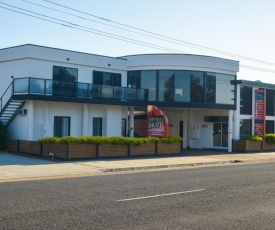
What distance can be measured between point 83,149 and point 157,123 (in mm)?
6628

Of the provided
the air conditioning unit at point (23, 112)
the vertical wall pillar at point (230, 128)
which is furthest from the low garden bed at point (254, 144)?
the air conditioning unit at point (23, 112)

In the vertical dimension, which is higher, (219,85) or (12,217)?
(219,85)

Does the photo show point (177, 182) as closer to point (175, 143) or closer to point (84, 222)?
point (84, 222)

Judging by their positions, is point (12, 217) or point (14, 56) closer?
point (12, 217)

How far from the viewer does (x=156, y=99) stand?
3381 centimetres

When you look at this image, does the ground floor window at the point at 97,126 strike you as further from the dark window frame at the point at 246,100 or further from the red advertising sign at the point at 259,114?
the red advertising sign at the point at 259,114

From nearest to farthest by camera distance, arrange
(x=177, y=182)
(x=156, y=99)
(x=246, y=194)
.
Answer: (x=246, y=194) → (x=177, y=182) → (x=156, y=99)

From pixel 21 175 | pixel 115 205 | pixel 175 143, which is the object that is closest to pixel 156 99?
pixel 175 143

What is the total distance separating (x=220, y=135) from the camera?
123 feet

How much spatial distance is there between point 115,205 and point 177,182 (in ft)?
17.2

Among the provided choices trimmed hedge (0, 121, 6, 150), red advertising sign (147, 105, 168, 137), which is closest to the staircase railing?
trimmed hedge (0, 121, 6, 150)

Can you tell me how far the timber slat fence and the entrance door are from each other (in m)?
9.04

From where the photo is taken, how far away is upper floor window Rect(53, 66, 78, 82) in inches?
1219

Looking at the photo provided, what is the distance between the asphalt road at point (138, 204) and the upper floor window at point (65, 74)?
16029mm
